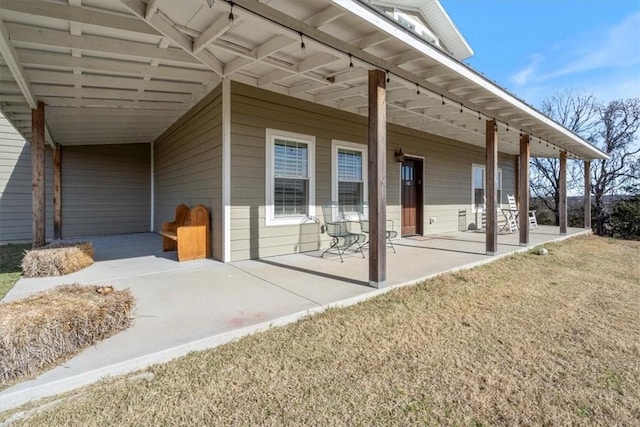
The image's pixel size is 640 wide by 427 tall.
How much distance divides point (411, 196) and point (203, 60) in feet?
18.8

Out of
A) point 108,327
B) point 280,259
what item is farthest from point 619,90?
point 108,327

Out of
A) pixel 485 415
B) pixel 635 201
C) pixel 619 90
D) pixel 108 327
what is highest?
pixel 619 90

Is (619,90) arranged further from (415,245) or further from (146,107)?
(146,107)

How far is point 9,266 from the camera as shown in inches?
187

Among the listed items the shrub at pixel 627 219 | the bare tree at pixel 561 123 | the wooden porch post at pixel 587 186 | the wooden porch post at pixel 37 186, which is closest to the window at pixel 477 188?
the wooden porch post at pixel 587 186

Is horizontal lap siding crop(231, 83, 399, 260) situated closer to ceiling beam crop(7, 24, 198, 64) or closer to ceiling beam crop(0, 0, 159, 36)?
ceiling beam crop(7, 24, 198, 64)

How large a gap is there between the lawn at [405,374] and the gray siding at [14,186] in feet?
A: 26.7

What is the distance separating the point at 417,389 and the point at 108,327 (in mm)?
2169

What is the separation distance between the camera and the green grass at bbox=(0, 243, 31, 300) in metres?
3.70

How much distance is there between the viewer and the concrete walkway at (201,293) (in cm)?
203

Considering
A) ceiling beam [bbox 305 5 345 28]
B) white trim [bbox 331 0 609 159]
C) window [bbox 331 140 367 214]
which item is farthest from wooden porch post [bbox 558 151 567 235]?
ceiling beam [bbox 305 5 345 28]

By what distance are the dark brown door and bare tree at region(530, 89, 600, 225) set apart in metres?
9.76

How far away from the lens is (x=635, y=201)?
1170 cm

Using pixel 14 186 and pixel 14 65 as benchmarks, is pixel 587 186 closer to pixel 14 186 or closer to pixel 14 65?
pixel 14 65
